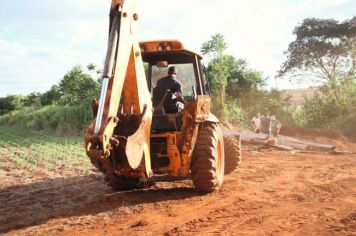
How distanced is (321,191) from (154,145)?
2.99m

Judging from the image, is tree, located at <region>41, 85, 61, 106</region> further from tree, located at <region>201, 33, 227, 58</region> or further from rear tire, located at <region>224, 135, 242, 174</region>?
rear tire, located at <region>224, 135, 242, 174</region>

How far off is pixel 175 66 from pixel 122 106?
7.02 ft

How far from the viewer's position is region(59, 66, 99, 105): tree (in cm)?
2713

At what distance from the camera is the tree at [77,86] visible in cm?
2713

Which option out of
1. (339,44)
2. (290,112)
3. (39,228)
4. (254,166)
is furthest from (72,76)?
(39,228)

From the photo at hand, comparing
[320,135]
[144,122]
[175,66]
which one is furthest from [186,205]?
[320,135]

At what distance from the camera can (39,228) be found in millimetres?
5234

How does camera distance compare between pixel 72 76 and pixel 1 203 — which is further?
pixel 72 76

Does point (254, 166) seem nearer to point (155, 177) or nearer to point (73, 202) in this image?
point (155, 177)

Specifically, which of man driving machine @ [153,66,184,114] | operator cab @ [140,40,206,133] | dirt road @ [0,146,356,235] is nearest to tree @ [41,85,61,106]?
dirt road @ [0,146,356,235]

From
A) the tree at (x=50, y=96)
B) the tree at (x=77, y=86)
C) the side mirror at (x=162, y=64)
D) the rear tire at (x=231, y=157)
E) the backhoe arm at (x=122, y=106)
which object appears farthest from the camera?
the tree at (x=50, y=96)

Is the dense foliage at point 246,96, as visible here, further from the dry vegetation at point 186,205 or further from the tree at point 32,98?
the tree at point 32,98

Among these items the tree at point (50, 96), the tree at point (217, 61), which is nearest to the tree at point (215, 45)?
the tree at point (217, 61)

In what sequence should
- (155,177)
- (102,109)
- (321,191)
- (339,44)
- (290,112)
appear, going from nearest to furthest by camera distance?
(102,109)
(321,191)
(155,177)
(290,112)
(339,44)
